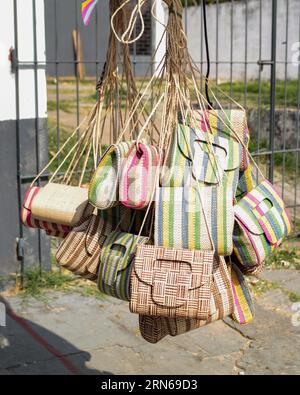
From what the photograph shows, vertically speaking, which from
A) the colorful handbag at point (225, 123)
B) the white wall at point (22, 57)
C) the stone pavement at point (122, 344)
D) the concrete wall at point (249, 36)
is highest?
the concrete wall at point (249, 36)

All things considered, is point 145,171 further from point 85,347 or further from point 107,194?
point 85,347

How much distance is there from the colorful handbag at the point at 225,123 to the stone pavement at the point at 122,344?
1763 mm

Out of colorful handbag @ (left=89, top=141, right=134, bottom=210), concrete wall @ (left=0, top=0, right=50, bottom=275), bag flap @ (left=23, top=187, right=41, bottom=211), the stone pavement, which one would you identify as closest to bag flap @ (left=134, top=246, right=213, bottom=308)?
colorful handbag @ (left=89, top=141, right=134, bottom=210)

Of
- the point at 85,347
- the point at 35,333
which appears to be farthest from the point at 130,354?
the point at 35,333

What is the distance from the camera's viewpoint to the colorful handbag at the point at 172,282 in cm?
198

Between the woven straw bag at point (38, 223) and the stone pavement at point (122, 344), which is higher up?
the woven straw bag at point (38, 223)

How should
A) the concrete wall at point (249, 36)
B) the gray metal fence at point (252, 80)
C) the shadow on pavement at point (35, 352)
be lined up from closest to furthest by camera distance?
the shadow on pavement at point (35, 352), the gray metal fence at point (252, 80), the concrete wall at point (249, 36)

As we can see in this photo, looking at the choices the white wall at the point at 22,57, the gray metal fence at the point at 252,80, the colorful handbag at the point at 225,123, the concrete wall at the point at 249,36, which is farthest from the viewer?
the concrete wall at the point at 249,36

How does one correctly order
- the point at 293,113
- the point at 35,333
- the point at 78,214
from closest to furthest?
the point at 78,214 < the point at 35,333 < the point at 293,113

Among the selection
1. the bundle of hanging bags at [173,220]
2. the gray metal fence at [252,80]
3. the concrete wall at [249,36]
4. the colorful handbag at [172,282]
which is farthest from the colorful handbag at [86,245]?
the concrete wall at [249,36]

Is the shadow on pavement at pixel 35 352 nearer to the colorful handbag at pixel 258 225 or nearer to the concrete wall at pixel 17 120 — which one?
the concrete wall at pixel 17 120

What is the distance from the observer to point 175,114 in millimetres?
2279

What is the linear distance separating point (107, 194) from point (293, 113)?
7.85 m

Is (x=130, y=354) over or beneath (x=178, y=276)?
beneath
